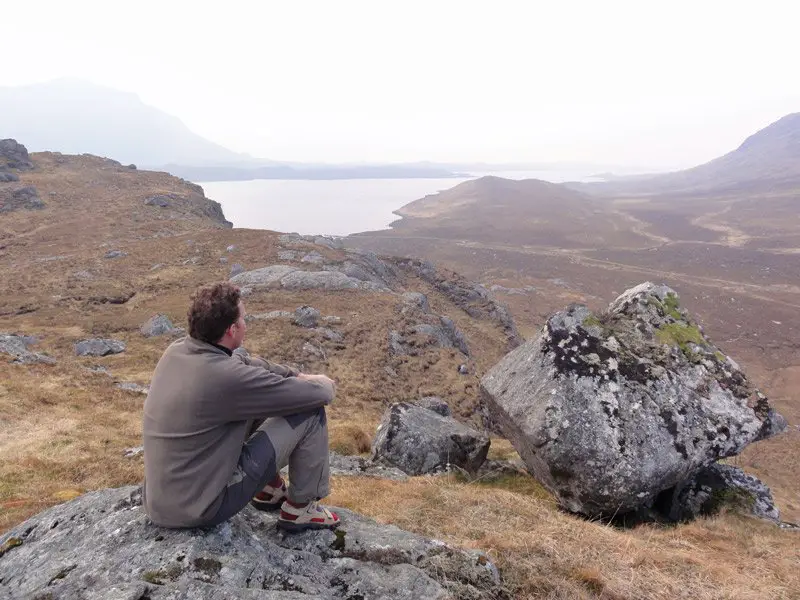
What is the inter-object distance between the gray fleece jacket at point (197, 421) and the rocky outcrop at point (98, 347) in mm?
24921

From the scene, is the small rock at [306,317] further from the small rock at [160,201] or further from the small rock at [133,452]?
the small rock at [160,201]

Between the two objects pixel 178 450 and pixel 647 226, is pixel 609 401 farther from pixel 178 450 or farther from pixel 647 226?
pixel 647 226

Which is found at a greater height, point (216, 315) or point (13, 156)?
point (13, 156)

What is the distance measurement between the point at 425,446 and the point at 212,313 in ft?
30.2

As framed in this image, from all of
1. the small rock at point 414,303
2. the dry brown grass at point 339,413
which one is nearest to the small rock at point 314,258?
the dry brown grass at point 339,413

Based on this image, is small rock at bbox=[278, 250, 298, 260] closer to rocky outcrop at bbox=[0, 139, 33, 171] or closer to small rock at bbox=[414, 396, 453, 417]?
small rock at bbox=[414, 396, 453, 417]

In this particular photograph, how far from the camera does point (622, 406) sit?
1002 cm

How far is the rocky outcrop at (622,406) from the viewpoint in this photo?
9.48m

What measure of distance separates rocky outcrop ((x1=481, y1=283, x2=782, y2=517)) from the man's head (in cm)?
714

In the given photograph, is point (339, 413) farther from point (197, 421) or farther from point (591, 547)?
point (197, 421)

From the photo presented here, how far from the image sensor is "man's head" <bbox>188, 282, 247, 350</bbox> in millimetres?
4977

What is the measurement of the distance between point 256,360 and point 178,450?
129 centimetres

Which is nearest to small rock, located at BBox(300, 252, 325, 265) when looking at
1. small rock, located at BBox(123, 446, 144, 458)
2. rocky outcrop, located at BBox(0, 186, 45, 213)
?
small rock, located at BBox(123, 446, 144, 458)

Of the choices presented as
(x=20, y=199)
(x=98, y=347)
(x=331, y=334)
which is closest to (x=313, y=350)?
(x=331, y=334)
